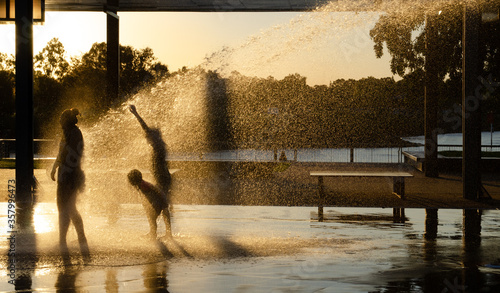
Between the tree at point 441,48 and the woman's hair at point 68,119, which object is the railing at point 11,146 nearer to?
the tree at point 441,48

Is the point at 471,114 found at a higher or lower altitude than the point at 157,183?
higher

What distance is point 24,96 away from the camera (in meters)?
13.6

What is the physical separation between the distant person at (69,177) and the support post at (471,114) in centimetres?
824

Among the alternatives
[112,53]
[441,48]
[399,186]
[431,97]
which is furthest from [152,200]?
[441,48]

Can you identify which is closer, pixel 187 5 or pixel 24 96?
pixel 24 96

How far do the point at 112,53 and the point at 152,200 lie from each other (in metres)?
8.69

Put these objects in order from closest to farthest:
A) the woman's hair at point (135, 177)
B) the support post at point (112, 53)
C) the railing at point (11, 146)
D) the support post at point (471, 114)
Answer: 1. the woman's hair at point (135, 177)
2. the support post at point (471, 114)
3. the support post at point (112, 53)
4. the railing at point (11, 146)

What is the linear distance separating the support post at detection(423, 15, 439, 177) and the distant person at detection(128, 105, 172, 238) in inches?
463

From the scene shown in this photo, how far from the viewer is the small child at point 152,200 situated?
32.7 feet

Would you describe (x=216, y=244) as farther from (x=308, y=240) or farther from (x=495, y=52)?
(x=495, y=52)

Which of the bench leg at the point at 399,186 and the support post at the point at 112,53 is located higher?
the support post at the point at 112,53

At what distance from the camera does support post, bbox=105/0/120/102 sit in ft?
→ 57.6

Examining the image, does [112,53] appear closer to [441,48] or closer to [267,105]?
[441,48]

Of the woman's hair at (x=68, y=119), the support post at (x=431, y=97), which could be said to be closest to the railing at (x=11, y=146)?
the support post at (x=431, y=97)
